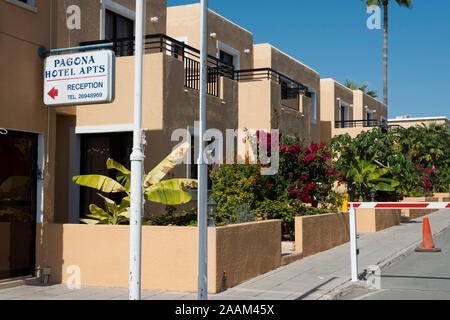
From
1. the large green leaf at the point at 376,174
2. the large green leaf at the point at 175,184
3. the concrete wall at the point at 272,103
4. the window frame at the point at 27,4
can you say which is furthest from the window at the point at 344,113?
the window frame at the point at 27,4

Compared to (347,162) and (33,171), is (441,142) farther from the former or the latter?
(33,171)

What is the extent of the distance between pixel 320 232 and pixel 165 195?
5893 millimetres

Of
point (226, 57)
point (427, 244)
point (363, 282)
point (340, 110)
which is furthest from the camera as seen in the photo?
point (340, 110)

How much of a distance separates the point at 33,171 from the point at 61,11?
18.0 ft

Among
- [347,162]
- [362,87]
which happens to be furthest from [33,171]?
[362,87]

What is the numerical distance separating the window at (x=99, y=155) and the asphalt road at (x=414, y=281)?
6.79 m

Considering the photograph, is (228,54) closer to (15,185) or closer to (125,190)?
(125,190)

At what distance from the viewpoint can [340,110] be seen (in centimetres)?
3659

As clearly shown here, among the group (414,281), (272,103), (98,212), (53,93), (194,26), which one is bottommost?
(414,281)

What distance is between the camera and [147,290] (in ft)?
30.9

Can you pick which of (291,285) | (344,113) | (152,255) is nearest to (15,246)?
(152,255)

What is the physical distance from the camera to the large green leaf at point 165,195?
10852mm

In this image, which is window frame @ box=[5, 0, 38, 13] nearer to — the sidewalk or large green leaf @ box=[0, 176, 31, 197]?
large green leaf @ box=[0, 176, 31, 197]
